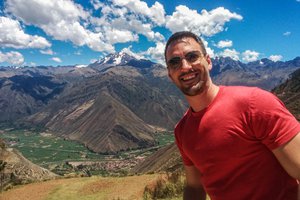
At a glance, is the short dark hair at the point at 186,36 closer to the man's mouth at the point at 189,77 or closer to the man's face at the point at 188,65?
the man's face at the point at 188,65

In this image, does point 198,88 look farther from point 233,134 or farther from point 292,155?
→ point 292,155

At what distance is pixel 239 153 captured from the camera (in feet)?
11.4

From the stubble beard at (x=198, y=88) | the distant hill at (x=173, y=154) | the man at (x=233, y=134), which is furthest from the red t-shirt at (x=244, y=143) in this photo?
the distant hill at (x=173, y=154)

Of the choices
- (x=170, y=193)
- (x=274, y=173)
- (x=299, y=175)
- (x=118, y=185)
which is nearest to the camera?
(x=299, y=175)

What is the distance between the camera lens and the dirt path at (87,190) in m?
18.3

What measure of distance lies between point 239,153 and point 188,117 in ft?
2.87

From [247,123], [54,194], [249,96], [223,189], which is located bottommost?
[54,194]

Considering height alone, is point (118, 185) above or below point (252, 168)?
below

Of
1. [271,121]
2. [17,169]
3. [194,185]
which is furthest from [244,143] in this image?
[17,169]

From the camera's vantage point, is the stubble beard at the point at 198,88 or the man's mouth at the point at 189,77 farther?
the man's mouth at the point at 189,77

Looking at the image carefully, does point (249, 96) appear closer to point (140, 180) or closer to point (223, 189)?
point (223, 189)

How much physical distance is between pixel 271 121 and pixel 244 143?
1.20 feet

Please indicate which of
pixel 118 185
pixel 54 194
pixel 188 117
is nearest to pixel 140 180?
pixel 118 185

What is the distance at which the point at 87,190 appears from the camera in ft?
65.5
